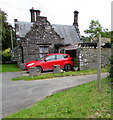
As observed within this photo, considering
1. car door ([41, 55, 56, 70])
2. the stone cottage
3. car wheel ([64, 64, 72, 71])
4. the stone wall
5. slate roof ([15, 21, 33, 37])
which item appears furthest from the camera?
slate roof ([15, 21, 33, 37])

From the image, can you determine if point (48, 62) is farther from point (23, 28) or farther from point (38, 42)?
point (23, 28)

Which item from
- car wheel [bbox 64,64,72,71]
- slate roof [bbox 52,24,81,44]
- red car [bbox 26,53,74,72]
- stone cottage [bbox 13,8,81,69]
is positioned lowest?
car wheel [bbox 64,64,72,71]

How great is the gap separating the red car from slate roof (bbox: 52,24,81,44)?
6974mm

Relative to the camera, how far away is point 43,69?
865 cm

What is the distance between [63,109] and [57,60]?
6.39m

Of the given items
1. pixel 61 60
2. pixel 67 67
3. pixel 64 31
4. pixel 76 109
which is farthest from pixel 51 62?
pixel 64 31

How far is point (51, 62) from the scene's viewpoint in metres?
8.82

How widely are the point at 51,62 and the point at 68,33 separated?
10013 millimetres

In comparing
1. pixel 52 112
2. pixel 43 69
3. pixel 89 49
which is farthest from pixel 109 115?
pixel 89 49

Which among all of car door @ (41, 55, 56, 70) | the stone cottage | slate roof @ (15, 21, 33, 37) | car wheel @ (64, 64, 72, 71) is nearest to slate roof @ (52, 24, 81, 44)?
the stone cottage

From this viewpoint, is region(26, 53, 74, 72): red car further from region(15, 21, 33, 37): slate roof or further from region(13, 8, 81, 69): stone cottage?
region(15, 21, 33, 37): slate roof

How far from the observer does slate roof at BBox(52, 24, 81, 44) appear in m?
15.9

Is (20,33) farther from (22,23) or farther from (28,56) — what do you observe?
(28,56)

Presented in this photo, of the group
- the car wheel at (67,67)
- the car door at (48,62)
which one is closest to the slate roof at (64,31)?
the car wheel at (67,67)
